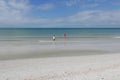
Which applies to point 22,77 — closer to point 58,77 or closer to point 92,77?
point 58,77

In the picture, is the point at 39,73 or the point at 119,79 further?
the point at 39,73

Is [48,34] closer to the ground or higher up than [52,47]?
closer to the ground

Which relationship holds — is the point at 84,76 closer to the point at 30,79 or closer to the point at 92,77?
the point at 92,77

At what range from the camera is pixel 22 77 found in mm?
8445

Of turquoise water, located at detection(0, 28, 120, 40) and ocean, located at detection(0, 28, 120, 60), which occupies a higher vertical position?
ocean, located at detection(0, 28, 120, 60)

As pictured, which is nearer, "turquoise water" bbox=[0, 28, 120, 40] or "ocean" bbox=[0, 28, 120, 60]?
"ocean" bbox=[0, 28, 120, 60]

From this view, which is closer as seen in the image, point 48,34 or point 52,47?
point 52,47

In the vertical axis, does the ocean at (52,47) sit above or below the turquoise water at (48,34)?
above

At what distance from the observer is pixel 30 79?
26.5 feet

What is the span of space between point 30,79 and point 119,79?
3.61m

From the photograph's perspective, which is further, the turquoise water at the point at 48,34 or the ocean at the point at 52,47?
the turquoise water at the point at 48,34

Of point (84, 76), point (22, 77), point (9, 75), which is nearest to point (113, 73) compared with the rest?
point (84, 76)

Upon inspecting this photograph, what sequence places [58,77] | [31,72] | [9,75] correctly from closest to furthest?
1. [58,77]
2. [9,75]
3. [31,72]

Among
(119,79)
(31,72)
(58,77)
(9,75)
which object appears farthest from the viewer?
(31,72)
